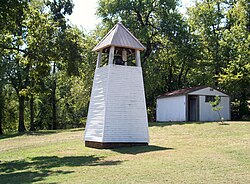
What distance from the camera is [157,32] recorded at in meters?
36.8

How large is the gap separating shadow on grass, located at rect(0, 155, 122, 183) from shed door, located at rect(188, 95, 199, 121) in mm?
18281

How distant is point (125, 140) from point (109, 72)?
3.31 m

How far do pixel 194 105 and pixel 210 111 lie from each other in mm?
1524

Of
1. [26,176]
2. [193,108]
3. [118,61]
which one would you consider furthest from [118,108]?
[193,108]

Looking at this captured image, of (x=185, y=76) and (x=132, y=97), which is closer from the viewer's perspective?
(x=132, y=97)

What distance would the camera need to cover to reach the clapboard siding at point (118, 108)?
16344 millimetres

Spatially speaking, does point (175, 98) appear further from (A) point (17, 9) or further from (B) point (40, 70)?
(A) point (17, 9)

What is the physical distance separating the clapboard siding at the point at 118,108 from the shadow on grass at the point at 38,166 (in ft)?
8.36

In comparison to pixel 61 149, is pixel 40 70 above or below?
above

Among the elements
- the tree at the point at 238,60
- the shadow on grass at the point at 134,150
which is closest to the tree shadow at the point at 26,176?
the shadow on grass at the point at 134,150

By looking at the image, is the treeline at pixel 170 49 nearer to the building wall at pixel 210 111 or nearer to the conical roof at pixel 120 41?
the building wall at pixel 210 111

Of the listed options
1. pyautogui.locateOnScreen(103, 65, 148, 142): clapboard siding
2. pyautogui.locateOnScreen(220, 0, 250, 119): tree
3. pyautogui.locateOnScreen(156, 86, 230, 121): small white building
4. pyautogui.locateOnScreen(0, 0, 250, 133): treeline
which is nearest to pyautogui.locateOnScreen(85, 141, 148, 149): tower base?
pyautogui.locateOnScreen(103, 65, 148, 142): clapboard siding

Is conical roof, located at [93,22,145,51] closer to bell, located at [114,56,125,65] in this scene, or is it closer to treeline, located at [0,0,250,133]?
bell, located at [114,56,125,65]

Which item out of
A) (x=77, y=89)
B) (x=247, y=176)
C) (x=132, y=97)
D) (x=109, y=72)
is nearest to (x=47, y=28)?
(x=109, y=72)
